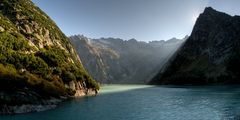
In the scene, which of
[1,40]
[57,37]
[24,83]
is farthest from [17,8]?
[24,83]

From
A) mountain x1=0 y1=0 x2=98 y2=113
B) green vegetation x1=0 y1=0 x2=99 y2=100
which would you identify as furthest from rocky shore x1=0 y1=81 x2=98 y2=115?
green vegetation x1=0 y1=0 x2=99 y2=100

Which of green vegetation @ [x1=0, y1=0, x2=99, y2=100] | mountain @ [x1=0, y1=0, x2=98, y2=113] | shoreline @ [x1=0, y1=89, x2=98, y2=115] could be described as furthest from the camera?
green vegetation @ [x1=0, y1=0, x2=99, y2=100]

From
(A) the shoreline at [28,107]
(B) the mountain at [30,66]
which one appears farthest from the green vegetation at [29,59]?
(A) the shoreline at [28,107]

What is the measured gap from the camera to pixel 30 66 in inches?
4316

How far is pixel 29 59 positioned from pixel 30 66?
394 centimetres

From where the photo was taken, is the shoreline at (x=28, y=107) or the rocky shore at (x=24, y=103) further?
the rocky shore at (x=24, y=103)

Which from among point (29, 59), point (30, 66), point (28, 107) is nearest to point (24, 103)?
point (28, 107)

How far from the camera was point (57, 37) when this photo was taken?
559 ft

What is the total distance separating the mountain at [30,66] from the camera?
260 ft

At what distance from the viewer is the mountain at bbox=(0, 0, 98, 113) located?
79188 mm

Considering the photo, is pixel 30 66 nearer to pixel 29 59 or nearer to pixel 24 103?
pixel 29 59

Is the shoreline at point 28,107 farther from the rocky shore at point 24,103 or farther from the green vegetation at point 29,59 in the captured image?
the green vegetation at point 29,59

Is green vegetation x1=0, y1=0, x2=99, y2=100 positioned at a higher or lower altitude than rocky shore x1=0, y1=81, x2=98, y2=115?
higher

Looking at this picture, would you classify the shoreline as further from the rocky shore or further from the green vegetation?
the green vegetation
